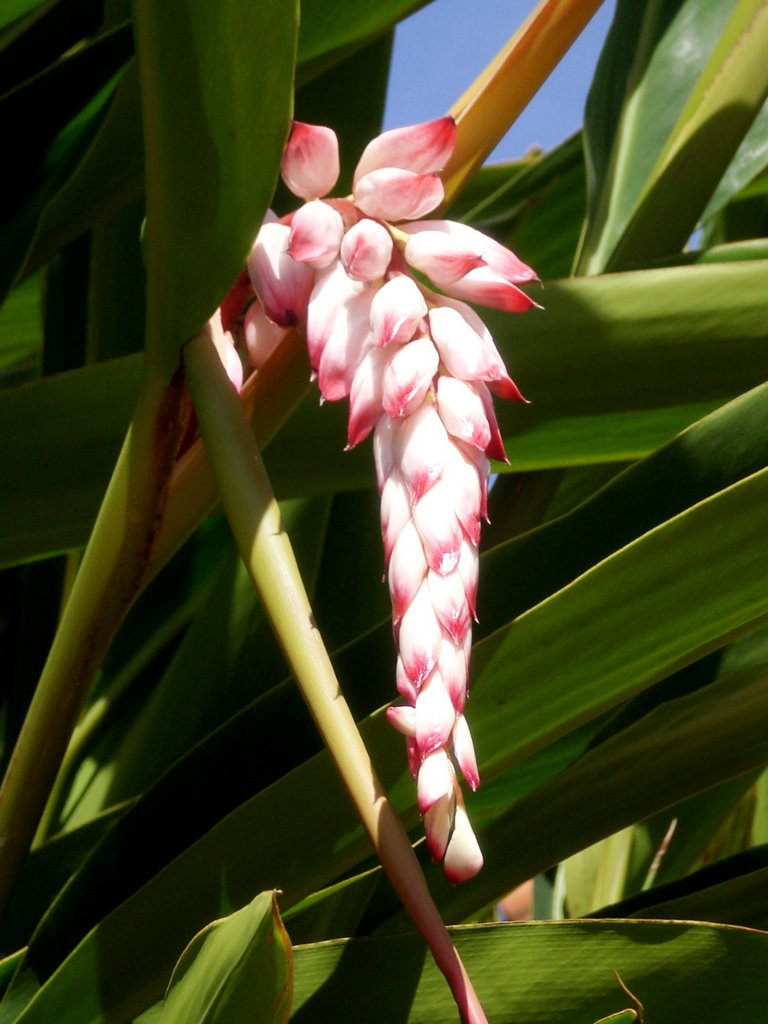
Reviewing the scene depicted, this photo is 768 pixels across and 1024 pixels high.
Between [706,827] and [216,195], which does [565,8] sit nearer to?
[216,195]

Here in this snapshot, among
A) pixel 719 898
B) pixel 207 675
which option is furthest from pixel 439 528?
pixel 207 675

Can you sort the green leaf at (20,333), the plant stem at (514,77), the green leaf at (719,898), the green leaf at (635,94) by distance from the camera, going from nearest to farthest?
the plant stem at (514,77) < the green leaf at (719,898) < the green leaf at (635,94) < the green leaf at (20,333)

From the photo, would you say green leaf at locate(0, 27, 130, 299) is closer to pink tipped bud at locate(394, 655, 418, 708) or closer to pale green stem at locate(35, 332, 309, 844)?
pale green stem at locate(35, 332, 309, 844)

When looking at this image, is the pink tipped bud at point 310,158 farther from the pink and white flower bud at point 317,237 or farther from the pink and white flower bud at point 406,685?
the pink and white flower bud at point 406,685

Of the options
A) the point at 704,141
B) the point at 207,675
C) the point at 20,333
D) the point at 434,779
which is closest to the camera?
the point at 434,779

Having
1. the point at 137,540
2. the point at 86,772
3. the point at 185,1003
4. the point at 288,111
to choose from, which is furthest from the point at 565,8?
the point at 86,772

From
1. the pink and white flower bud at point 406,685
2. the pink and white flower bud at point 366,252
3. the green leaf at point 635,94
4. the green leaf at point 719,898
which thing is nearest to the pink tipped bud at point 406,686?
the pink and white flower bud at point 406,685

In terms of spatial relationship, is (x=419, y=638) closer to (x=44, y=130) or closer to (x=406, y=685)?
(x=406, y=685)
